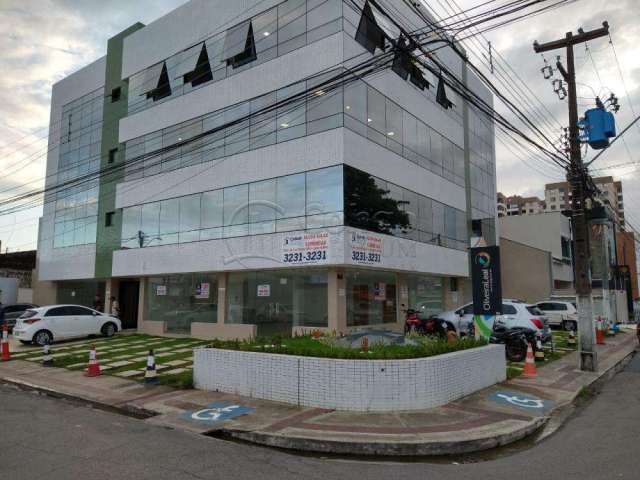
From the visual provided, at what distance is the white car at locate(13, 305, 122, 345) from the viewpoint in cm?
1923

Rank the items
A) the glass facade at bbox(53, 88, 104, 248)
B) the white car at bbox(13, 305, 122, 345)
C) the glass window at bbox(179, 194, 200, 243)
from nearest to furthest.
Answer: the white car at bbox(13, 305, 122, 345)
the glass window at bbox(179, 194, 200, 243)
the glass facade at bbox(53, 88, 104, 248)

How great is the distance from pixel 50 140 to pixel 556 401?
3158cm

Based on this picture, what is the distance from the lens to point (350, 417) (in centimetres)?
816

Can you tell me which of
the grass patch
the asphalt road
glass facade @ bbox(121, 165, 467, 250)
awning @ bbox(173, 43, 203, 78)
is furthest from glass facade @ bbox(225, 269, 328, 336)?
the asphalt road

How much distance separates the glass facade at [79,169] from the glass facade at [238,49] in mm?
3825

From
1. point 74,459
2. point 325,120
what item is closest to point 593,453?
point 74,459

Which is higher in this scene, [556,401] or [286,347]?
[286,347]

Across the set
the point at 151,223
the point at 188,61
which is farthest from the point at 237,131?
the point at 151,223

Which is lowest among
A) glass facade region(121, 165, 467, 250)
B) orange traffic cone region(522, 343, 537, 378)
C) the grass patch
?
orange traffic cone region(522, 343, 537, 378)

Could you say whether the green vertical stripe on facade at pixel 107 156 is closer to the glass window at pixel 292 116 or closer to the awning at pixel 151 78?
the awning at pixel 151 78

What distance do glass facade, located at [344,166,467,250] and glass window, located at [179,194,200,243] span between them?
7.68 meters

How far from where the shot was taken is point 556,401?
31.6 feet

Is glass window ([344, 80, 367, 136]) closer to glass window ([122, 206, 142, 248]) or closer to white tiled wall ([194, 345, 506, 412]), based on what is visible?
white tiled wall ([194, 345, 506, 412])

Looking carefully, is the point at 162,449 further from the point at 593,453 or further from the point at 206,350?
the point at 593,453
